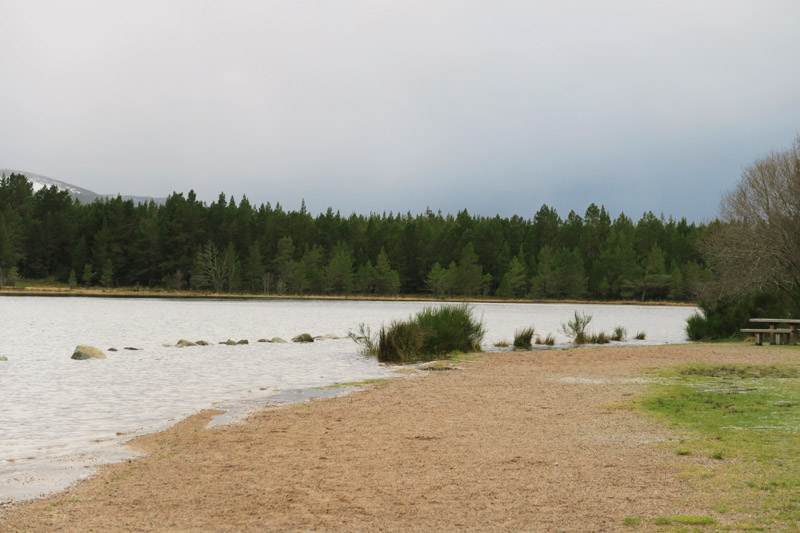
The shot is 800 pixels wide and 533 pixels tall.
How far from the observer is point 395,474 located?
26.5ft

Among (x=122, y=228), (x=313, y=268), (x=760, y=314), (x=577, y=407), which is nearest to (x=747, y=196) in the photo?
(x=760, y=314)

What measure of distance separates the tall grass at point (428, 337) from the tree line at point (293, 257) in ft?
273

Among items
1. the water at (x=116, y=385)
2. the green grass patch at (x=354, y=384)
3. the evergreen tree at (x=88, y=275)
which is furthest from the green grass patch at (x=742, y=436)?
the evergreen tree at (x=88, y=275)

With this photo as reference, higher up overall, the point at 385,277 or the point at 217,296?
the point at 385,277

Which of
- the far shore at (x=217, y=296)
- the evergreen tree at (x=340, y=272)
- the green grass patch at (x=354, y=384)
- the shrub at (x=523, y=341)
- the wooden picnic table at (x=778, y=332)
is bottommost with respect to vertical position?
the green grass patch at (x=354, y=384)

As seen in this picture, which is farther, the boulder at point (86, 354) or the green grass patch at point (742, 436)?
the boulder at point (86, 354)

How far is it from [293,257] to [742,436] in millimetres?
117313

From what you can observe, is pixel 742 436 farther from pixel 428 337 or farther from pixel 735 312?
pixel 735 312

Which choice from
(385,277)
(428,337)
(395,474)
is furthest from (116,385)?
(385,277)

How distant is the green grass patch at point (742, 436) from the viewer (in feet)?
21.2

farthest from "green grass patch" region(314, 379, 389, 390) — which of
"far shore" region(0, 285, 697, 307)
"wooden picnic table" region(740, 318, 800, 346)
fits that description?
"far shore" region(0, 285, 697, 307)

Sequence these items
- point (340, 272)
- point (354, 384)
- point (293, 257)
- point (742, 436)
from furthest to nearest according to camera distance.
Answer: point (293, 257) < point (340, 272) < point (354, 384) < point (742, 436)

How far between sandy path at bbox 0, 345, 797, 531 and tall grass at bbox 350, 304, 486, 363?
38.8 ft

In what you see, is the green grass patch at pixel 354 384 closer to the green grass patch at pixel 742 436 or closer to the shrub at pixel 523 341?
the green grass patch at pixel 742 436
